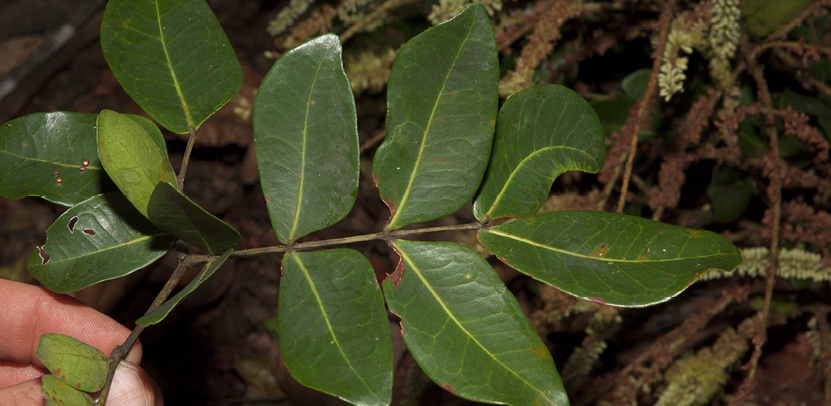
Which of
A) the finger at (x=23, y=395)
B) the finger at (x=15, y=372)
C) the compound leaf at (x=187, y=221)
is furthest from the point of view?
the finger at (x=15, y=372)

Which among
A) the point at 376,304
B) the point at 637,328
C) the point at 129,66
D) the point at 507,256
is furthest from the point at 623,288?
the point at 637,328

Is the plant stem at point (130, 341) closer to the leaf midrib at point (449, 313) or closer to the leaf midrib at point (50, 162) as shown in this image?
the leaf midrib at point (50, 162)

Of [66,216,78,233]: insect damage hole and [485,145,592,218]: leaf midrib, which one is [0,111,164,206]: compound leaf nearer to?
[66,216,78,233]: insect damage hole

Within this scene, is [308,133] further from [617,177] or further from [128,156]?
[617,177]

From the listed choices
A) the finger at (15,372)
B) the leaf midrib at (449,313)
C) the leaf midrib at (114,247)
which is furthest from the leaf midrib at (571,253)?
the finger at (15,372)

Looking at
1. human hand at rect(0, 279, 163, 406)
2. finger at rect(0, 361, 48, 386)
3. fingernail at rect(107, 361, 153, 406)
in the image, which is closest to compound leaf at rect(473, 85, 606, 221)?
fingernail at rect(107, 361, 153, 406)

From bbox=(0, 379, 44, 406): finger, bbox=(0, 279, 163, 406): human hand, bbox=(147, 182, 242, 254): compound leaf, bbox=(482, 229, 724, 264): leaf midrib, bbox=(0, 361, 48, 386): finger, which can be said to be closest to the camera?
bbox=(147, 182, 242, 254): compound leaf
